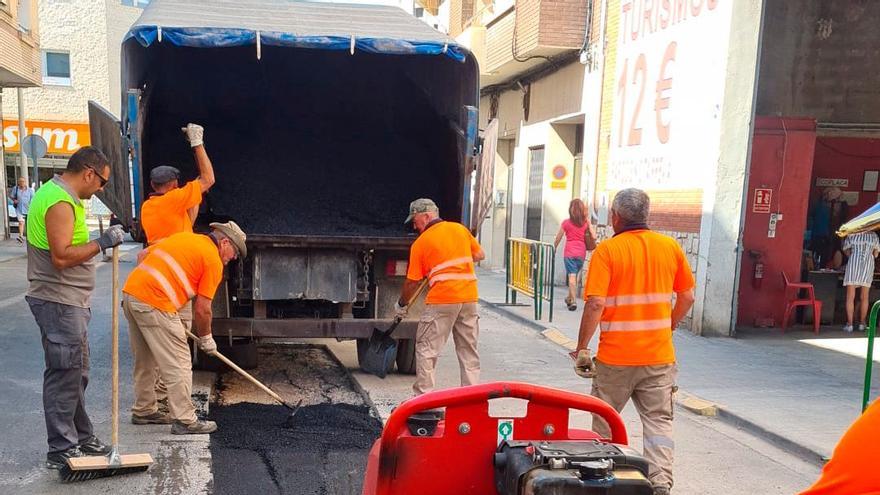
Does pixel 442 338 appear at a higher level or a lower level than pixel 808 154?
lower

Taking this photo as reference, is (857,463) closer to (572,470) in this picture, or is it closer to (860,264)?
(572,470)

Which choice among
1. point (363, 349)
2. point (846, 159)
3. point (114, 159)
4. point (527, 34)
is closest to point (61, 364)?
point (114, 159)

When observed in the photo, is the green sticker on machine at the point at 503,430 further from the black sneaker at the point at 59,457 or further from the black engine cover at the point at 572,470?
the black sneaker at the point at 59,457

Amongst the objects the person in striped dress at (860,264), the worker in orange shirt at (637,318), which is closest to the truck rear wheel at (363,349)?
the worker in orange shirt at (637,318)

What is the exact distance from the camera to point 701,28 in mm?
9250

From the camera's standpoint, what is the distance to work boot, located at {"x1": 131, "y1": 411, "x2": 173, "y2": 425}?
4969 mm

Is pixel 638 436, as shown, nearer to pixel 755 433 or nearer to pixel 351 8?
pixel 755 433

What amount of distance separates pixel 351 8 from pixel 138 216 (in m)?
3.16

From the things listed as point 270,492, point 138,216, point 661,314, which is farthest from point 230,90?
point 661,314

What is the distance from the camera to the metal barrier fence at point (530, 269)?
391 inches

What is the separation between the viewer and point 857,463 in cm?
142

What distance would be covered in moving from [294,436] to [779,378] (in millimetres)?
4834

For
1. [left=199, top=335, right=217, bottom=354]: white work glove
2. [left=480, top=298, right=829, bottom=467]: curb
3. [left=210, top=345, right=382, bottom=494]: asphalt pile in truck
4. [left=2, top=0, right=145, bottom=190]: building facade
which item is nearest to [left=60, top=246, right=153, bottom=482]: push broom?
[left=210, top=345, right=382, bottom=494]: asphalt pile in truck

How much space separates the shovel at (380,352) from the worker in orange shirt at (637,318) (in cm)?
235
